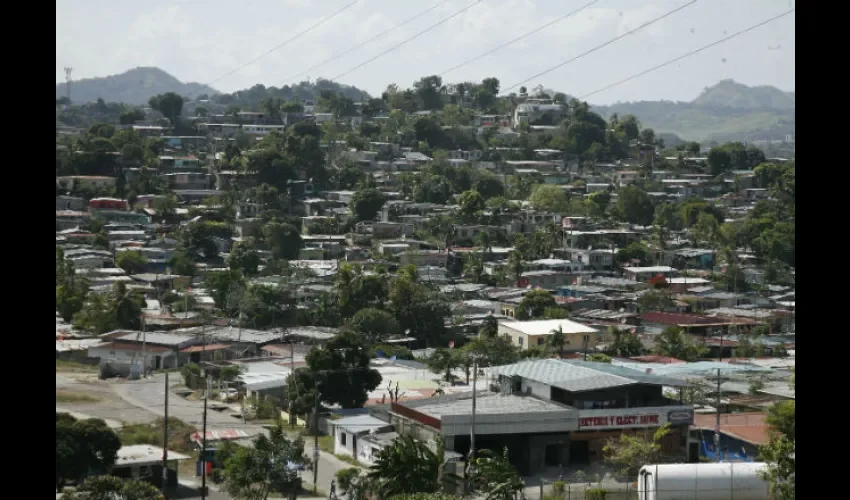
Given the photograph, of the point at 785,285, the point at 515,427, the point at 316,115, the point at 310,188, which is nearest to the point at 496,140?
the point at 316,115

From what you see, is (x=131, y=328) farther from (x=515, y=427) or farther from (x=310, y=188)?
(x=310, y=188)

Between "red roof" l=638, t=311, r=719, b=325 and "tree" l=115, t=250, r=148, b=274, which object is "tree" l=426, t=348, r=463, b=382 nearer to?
"red roof" l=638, t=311, r=719, b=325

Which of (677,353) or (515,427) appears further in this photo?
(677,353)

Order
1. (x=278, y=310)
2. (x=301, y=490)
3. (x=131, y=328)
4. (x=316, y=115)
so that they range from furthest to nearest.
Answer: (x=316, y=115), (x=278, y=310), (x=131, y=328), (x=301, y=490)

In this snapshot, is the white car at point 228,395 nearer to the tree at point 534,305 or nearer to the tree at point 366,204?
the tree at point 534,305

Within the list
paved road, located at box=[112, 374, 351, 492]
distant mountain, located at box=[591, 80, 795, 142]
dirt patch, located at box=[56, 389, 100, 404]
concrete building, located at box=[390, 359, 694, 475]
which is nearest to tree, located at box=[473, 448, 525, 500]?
concrete building, located at box=[390, 359, 694, 475]

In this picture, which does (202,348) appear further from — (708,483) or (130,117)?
(130,117)
